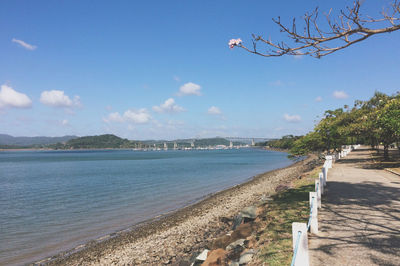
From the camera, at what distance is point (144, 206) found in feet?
75.4

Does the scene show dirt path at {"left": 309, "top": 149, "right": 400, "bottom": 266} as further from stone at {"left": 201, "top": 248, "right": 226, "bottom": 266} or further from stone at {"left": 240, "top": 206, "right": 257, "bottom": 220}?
stone at {"left": 240, "top": 206, "right": 257, "bottom": 220}

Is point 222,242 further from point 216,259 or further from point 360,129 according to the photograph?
point 360,129

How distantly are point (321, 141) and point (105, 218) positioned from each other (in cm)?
2467

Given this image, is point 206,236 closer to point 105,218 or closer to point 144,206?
point 105,218

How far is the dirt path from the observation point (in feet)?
19.2

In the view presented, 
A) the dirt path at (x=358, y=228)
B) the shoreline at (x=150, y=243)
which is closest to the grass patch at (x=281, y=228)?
the dirt path at (x=358, y=228)

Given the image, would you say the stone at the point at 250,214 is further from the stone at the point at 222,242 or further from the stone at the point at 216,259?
the stone at the point at 216,259

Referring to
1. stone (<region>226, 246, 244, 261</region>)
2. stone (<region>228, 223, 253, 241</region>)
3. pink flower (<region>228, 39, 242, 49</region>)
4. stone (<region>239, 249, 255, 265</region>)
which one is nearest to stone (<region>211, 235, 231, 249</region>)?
stone (<region>228, 223, 253, 241</region>)

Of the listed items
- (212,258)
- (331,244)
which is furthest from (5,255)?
(331,244)

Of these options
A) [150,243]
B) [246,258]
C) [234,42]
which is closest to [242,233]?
[246,258]

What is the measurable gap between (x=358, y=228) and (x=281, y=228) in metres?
2.19

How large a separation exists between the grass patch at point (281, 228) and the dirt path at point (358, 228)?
628mm

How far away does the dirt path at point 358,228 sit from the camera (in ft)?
19.2

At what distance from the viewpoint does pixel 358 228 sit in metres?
7.66
